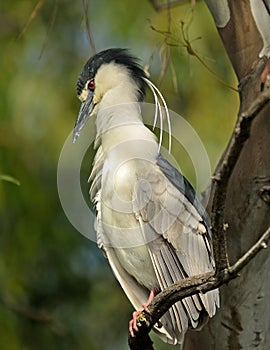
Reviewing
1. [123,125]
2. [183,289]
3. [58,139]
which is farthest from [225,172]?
[58,139]

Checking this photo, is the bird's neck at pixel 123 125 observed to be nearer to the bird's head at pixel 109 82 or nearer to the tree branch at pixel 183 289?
the bird's head at pixel 109 82

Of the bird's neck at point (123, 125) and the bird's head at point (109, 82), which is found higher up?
the bird's head at point (109, 82)

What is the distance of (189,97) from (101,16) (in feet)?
1.70

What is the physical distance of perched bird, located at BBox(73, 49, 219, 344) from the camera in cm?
244

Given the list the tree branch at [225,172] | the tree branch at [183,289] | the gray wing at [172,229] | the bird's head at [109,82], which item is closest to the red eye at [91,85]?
the bird's head at [109,82]

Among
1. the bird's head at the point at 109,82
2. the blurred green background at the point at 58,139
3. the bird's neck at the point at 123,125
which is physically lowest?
the blurred green background at the point at 58,139

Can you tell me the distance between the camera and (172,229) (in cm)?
247

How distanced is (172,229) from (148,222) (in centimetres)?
7

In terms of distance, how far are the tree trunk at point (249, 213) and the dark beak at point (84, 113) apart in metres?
0.51

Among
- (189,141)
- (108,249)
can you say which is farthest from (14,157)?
(108,249)

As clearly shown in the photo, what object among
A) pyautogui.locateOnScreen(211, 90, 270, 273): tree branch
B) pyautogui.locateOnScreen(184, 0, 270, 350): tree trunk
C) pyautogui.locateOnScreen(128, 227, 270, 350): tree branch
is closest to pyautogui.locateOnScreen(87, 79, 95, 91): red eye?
pyautogui.locateOnScreen(184, 0, 270, 350): tree trunk

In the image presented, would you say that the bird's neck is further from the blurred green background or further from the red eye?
the blurred green background

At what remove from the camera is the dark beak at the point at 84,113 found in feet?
8.87

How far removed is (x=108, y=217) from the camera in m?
2.50
